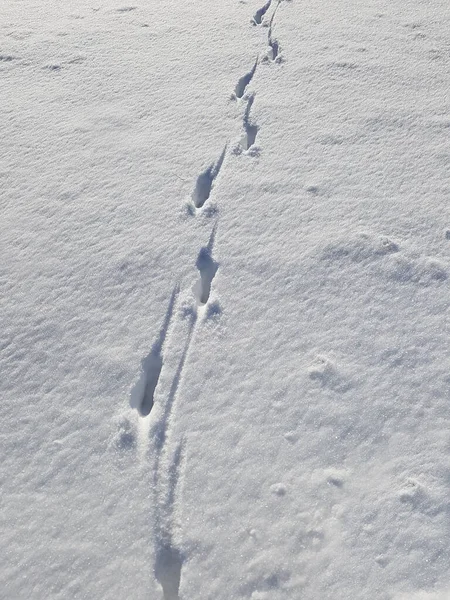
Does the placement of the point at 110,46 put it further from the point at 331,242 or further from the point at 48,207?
the point at 331,242

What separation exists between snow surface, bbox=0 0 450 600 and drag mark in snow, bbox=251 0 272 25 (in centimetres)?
57

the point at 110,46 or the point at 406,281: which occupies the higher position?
the point at 110,46

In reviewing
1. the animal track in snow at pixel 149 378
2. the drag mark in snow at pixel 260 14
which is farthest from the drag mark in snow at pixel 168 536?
the drag mark in snow at pixel 260 14

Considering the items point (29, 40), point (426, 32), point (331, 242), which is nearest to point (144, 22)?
point (29, 40)

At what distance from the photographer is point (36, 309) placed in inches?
93.2

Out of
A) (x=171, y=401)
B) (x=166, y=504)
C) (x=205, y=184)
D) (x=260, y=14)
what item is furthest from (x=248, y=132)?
(x=166, y=504)

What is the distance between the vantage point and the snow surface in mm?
1710

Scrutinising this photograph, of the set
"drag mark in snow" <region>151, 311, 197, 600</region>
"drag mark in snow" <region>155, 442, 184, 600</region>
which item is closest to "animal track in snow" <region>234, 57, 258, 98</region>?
"drag mark in snow" <region>151, 311, 197, 600</region>

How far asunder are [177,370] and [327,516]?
74 cm

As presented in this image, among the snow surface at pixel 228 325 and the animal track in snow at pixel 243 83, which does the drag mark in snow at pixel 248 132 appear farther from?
the animal track in snow at pixel 243 83

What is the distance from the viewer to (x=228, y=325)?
228 cm

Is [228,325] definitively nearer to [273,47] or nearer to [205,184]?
[205,184]

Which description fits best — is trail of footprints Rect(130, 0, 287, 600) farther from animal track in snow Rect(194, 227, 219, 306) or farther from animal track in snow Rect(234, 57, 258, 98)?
animal track in snow Rect(234, 57, 258, 98)

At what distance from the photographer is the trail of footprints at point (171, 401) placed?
5.59ft
